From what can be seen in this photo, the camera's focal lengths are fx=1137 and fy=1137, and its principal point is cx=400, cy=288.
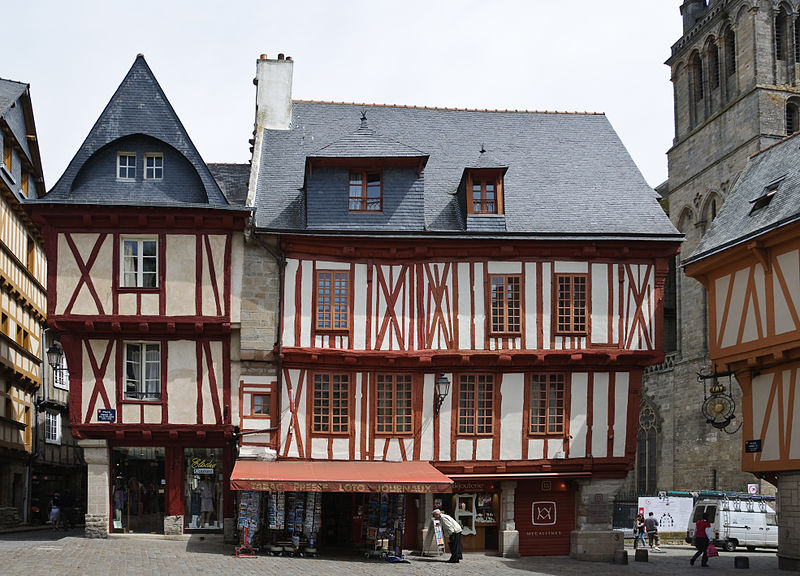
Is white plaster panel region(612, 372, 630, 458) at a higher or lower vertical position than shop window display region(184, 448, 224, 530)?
higher

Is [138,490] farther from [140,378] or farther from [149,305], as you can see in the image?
[149,305]

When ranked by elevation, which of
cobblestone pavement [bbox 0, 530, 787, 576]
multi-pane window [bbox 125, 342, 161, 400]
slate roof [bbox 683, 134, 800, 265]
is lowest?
cobblestone pavement [bbox 0, 530, 787, 576]

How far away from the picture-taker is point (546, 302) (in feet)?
82.0

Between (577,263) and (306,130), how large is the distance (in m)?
7.56

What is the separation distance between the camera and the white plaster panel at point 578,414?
25.0m

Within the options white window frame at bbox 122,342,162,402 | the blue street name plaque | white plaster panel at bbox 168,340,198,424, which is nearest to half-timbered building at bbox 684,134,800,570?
white plaster panel at bbox 168,340,198,424

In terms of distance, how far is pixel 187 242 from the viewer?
2400 centimetres

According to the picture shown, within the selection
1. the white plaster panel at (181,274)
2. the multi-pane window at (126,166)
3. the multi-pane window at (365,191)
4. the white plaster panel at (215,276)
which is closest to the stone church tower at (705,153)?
the multi-pane window at (365,191)

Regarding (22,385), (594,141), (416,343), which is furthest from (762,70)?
(22,385)

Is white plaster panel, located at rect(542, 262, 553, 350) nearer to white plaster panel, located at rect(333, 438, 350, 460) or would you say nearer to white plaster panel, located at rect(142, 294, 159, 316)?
white plaster panel, located at rect(333, 438, 350, 460)

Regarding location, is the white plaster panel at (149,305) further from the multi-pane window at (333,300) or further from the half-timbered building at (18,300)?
the half-timbered building at (18,300)

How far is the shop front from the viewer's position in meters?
22.5

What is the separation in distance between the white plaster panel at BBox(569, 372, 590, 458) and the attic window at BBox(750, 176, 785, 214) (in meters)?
5.55

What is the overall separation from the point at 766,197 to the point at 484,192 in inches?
251
